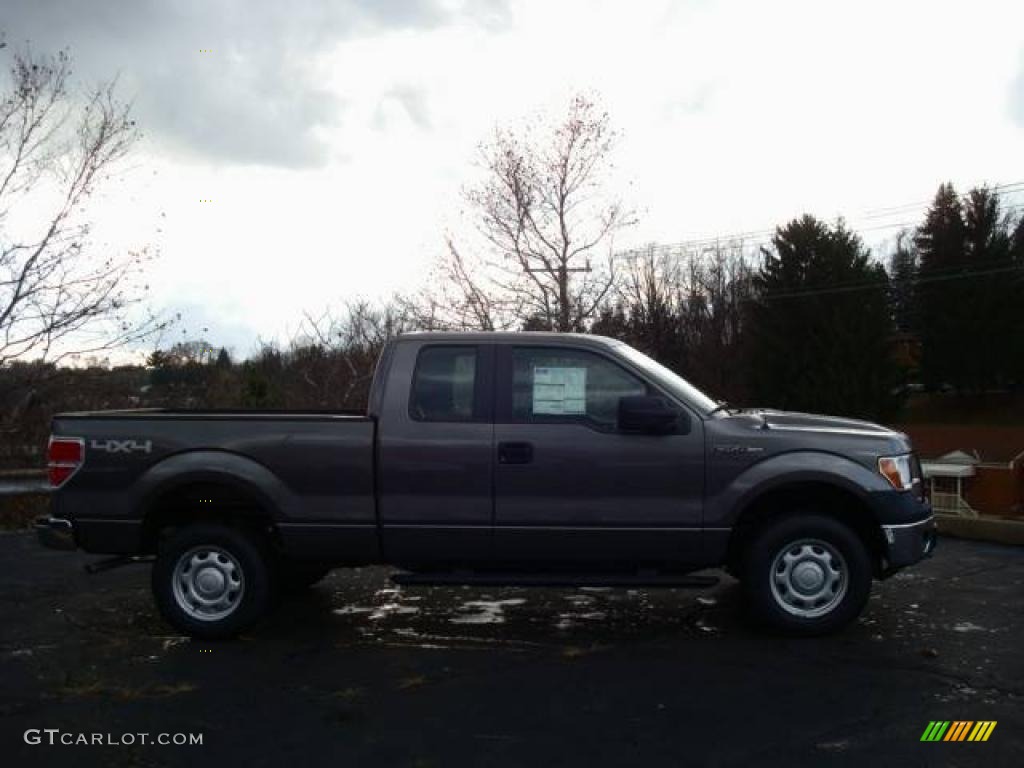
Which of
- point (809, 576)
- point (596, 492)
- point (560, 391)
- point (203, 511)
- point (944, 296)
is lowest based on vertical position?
point (809, 576)

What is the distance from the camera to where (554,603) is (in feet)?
22.9

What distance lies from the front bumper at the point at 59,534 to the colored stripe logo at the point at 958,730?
4993 millimetres

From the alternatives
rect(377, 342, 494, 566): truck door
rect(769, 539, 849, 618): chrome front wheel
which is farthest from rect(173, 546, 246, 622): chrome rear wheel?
rect(769, 539, 849, 618): chrome front wheel

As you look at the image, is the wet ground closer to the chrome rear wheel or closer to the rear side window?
the chrome rear wheel

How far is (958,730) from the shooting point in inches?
167

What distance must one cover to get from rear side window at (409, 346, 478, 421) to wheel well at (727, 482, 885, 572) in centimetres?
184

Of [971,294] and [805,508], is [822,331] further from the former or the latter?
[805,508]

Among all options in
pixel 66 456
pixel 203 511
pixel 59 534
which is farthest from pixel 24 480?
pixel 203 511

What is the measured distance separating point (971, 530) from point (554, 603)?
507cm

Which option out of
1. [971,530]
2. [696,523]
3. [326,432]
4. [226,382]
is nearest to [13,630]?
[326,432]

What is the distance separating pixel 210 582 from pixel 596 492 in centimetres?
251

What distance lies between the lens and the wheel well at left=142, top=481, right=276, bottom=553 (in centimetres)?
597

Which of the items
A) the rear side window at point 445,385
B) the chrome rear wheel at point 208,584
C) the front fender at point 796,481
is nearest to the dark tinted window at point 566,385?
the rear side window at point 445,385

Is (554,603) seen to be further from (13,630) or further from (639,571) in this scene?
(13,630)
